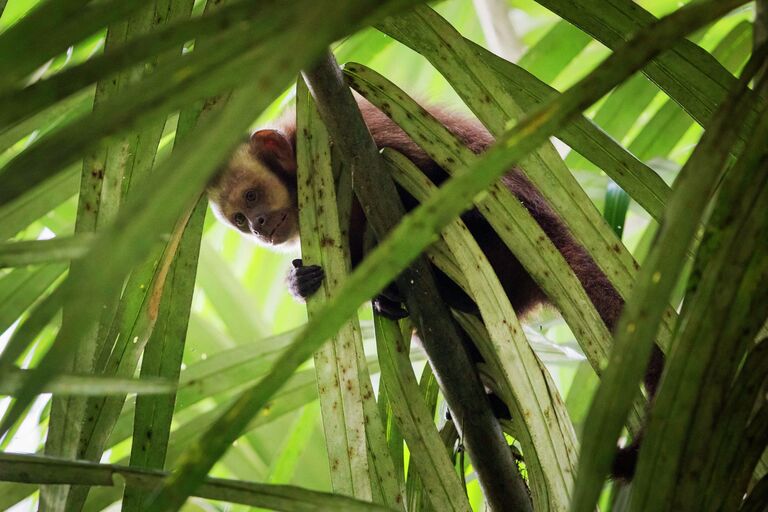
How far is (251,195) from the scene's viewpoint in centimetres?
357

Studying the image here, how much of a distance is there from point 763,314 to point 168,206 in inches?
18.2

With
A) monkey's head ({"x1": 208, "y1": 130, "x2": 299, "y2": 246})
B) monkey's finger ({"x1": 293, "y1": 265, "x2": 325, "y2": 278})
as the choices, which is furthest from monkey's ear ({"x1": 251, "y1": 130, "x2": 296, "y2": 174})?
monkey's finger ({"x1": 293, "y1": 265, "x2": 325, "y2": 278})

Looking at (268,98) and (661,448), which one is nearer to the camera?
(268,98)

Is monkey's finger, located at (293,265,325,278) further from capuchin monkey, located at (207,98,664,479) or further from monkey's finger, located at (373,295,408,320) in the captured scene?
monkey's finger, located at (373,295,408,320)

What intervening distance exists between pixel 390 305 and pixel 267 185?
1.72 m

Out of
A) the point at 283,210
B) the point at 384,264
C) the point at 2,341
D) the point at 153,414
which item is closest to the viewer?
the point at 384,264

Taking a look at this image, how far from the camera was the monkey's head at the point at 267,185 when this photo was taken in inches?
138

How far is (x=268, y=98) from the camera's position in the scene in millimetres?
504

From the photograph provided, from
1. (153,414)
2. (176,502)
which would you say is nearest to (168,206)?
(176,502)

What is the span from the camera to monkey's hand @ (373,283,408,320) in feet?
5.45

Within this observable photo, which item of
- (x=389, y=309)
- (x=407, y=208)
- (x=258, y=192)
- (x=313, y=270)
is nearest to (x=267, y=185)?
(x=258, y=192)

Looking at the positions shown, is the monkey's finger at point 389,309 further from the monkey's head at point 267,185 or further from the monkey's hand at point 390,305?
the monkey's head at point 267,185

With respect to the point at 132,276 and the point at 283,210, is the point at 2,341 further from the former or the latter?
the point at 283,210

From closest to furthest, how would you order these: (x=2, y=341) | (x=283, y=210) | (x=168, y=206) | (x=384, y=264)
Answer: (x=168, y=206) < (x=384, y=264) < (x=2, y=341) < (x=283, y=210)
